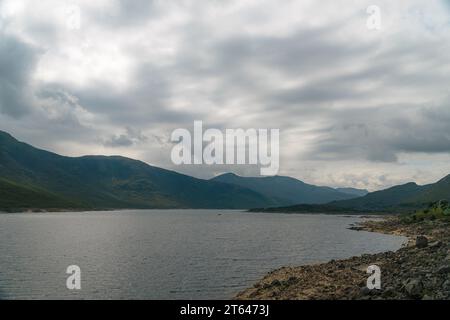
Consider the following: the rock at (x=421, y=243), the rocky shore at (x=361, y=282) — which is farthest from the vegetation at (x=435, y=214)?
the rocky shore at (x=361, y=282)

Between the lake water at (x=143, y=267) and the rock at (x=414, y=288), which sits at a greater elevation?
the rock at (x=414, y=288)

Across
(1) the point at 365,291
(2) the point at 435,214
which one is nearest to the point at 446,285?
(1) the point at 365,291

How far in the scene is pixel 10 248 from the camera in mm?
84438

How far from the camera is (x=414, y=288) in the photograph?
31266mm

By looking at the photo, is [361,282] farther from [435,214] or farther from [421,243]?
[435,214]

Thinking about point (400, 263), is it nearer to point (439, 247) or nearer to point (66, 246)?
point (439, 247)

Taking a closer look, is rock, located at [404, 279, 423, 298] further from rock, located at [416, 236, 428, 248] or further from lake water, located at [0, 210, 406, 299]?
rock, located at [416, 236, 428, 248]

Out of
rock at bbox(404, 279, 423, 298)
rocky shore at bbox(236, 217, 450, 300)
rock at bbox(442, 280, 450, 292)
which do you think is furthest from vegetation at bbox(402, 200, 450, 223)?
rock at bbox(442, 280, 450, 292)

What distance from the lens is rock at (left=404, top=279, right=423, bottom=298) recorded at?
3059 cm

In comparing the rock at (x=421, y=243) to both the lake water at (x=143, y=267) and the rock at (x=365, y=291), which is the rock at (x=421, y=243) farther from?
the rock at (x=365, y=291)

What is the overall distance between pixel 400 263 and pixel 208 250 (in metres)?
44.3

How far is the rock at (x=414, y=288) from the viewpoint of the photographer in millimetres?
30594

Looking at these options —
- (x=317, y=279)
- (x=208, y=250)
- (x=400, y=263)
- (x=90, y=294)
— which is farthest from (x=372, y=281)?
(x=208, y=250)

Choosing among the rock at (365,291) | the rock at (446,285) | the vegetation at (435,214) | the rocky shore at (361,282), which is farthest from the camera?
the vegetation at (435,214)
